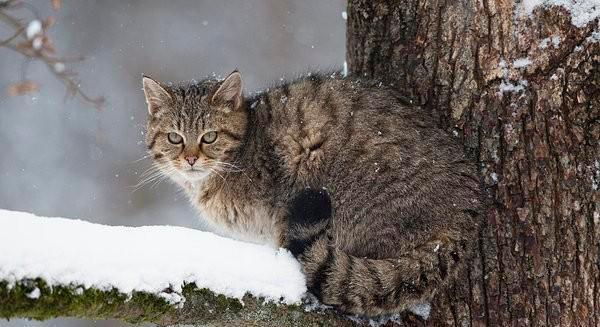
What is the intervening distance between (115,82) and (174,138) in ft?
20.3

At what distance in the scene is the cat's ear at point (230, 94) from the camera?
4.96 metres

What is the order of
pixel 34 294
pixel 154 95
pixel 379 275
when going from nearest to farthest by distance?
pixel 34 294, pixel 379 275, pixel 154 95

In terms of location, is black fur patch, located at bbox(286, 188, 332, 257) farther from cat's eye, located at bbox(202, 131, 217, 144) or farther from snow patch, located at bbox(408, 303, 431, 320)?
cat's eye, located at bbox(202, 131, 217, 144)

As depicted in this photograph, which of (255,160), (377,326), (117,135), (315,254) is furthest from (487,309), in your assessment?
(117,135)

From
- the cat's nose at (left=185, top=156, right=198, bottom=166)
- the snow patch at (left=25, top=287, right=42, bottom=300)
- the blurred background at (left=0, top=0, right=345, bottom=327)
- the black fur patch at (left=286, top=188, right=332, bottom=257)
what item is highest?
the blurred background at (left=0, top=0, right=345, bottom=327)

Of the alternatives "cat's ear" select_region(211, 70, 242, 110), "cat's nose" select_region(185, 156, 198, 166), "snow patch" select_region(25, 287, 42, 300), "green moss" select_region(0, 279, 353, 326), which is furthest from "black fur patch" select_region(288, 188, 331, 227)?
"snow patch" select_region(25, 287, 42, 300)

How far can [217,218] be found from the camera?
486cm

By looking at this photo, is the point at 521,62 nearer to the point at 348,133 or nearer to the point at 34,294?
the point at 348,133

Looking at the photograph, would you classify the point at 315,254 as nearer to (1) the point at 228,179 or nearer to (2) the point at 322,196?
(2) the point at 322,196

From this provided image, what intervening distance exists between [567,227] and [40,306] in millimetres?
2297

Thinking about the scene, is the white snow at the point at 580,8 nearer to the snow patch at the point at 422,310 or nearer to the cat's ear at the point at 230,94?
the snow patch at the point at 422,310

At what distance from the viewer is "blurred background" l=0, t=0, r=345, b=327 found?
10328 mm

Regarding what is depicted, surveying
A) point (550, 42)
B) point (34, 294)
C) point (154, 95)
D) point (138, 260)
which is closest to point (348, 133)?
point (550, 42)

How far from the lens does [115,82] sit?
10852mm
